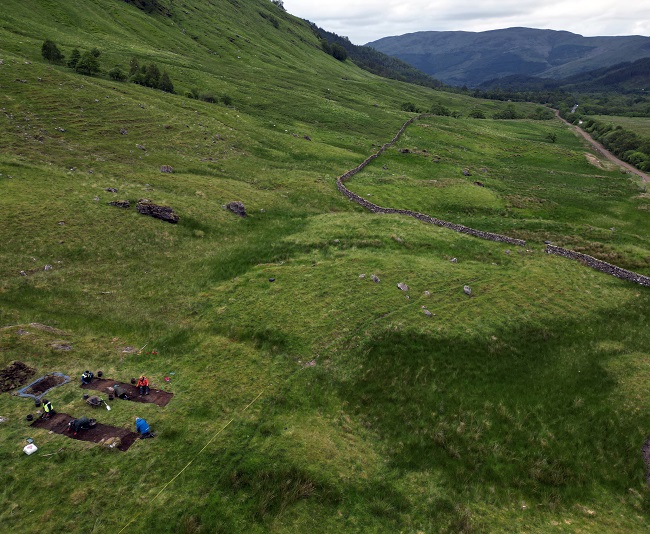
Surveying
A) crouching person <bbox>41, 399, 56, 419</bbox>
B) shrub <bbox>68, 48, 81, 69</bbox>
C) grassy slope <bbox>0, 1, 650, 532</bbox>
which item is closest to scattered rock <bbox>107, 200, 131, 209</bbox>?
grassy slope <bbox>0, 1, 650, 532</bbox>

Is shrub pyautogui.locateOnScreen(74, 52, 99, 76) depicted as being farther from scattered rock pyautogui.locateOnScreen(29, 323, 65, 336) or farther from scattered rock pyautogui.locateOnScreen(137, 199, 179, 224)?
scattered rock pyautogui.locateOnScreen(29, 323, 65, 336)

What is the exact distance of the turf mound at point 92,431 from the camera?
20.5 meters

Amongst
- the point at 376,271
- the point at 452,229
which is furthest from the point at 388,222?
the point at 376,271

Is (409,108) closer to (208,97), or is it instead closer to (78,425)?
(208,97)

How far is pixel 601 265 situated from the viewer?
1714 inches

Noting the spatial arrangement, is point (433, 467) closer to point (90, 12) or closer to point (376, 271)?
point (376, 271)

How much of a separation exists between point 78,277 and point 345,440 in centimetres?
2989

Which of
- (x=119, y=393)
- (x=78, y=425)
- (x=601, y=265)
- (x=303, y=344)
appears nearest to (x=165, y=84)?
(x=303, y=344)

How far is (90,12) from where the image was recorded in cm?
12988

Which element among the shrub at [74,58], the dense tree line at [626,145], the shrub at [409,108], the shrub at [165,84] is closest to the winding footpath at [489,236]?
the shrub at [165,84]

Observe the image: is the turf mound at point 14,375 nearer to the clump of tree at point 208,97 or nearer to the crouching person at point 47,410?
the crouching person at point 47,410

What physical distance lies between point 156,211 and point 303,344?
2874 cm

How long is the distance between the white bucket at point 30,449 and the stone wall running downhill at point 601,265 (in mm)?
54519

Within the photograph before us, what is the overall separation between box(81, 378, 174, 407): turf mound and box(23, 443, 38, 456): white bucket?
482 cm
